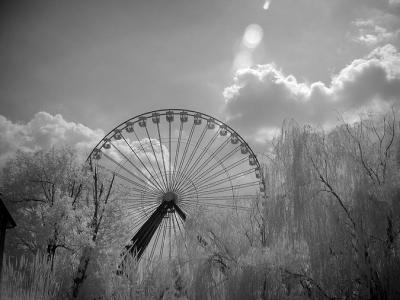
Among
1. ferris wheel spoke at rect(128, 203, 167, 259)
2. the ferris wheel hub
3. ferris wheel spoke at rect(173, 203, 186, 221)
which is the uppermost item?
the ferris wheel hub

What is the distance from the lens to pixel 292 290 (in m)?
9.28

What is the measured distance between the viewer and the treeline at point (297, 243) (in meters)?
8.44

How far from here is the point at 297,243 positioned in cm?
998

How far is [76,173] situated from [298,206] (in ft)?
47.7

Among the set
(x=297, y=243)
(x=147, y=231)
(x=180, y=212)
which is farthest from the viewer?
(x=180, y=212)

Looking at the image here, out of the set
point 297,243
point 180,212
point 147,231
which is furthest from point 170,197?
point 297,243

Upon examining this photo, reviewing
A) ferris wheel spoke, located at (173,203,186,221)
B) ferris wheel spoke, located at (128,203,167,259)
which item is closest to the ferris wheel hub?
ferris wheel spoke, located at (173,203,186,221)

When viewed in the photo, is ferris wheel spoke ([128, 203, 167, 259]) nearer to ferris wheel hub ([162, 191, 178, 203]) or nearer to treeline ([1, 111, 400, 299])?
ferris wheel hub ([162, 191, 178, 203])

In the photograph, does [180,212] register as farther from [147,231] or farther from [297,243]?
[297,243]

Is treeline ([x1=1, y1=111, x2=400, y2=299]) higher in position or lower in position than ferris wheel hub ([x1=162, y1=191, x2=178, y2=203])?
lower

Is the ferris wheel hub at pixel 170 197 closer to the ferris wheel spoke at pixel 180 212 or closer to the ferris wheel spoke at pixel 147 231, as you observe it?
the ferris wheel spoke at pixel 180 212

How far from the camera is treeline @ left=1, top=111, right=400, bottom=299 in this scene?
27.7 feet

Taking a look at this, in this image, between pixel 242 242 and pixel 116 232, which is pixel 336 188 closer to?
pixel 242 242

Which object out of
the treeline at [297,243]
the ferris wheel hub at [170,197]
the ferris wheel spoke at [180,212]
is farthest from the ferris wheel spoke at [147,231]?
the treeline at [297,243]
